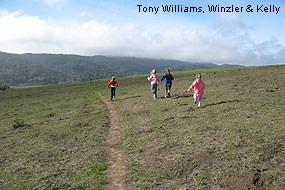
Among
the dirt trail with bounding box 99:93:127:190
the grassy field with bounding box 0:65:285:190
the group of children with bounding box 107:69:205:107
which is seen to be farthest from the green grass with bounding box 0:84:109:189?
the group of children with bounding box 107:69:205:107

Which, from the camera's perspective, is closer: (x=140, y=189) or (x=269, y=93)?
(x=140, y=189)

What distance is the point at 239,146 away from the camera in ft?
46.0

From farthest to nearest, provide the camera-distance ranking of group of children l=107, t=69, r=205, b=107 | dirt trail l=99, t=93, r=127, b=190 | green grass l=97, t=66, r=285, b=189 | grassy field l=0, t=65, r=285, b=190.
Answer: group of children l=107, t=69, r=205, b=107 → dirt trail l=99, t=93, r=127, b=190 → grassy field l=0, t=65, r=285, b=190 → green grass l=97, t=66, r=285, b=189

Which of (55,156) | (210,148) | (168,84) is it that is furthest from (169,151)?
(168,84)

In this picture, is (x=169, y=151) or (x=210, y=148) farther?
(x=169, y=151)

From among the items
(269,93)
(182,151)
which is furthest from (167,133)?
(269,93)

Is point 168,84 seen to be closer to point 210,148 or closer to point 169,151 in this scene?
point 169,151

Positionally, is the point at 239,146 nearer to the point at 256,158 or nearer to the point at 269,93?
the point at 256,158

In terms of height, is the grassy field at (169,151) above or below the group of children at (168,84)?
below

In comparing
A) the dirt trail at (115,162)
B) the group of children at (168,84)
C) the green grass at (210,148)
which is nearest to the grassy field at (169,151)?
the green grass at (210,148)

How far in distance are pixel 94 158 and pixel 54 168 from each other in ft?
6.34

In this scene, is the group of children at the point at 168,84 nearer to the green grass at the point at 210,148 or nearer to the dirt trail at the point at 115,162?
the green grass at the point at 210,148

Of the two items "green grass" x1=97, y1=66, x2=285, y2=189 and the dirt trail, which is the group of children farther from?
the dirt trail

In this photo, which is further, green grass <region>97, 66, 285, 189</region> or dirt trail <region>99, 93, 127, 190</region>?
dirt trail <region>99, 93, 127, 190</region>
